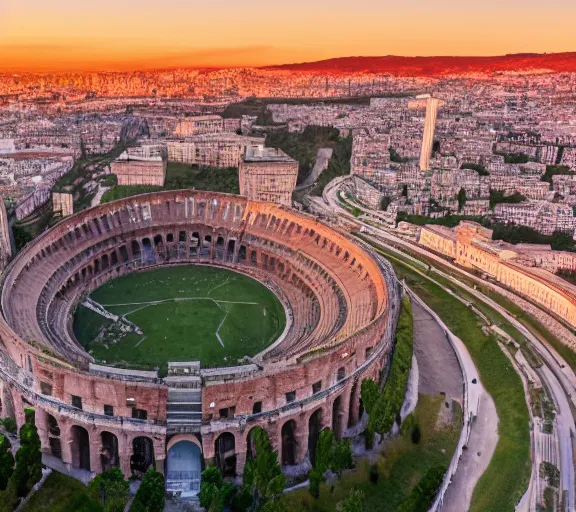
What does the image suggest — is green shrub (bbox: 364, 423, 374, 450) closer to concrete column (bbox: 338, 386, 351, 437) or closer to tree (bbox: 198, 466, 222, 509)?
concrete column (bbox: 338, 386, 351, 437)

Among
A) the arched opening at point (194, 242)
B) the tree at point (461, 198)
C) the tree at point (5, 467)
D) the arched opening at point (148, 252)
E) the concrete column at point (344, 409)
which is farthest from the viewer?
the tree at point (461, 198)

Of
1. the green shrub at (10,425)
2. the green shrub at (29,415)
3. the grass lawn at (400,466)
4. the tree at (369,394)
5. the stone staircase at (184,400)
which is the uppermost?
the stone staircase at (184,400)

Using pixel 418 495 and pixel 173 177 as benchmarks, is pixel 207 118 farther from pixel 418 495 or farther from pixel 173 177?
pixel 418 495

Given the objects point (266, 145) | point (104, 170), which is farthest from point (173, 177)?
point (266, 145)

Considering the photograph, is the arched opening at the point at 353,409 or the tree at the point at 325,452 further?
the arched opening at the point at 353,409

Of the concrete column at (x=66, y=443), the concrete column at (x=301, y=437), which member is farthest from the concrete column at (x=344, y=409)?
the concrete column at (x=66, y=443)

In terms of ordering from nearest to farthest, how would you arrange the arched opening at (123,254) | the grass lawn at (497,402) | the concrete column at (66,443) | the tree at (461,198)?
the concrete column at (66,443) < the grass lawn at (497,402) < the arched opening at (123,254) < the tree at (461,198)

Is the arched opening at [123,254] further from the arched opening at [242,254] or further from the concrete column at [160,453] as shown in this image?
the concrete column at [160,453]
